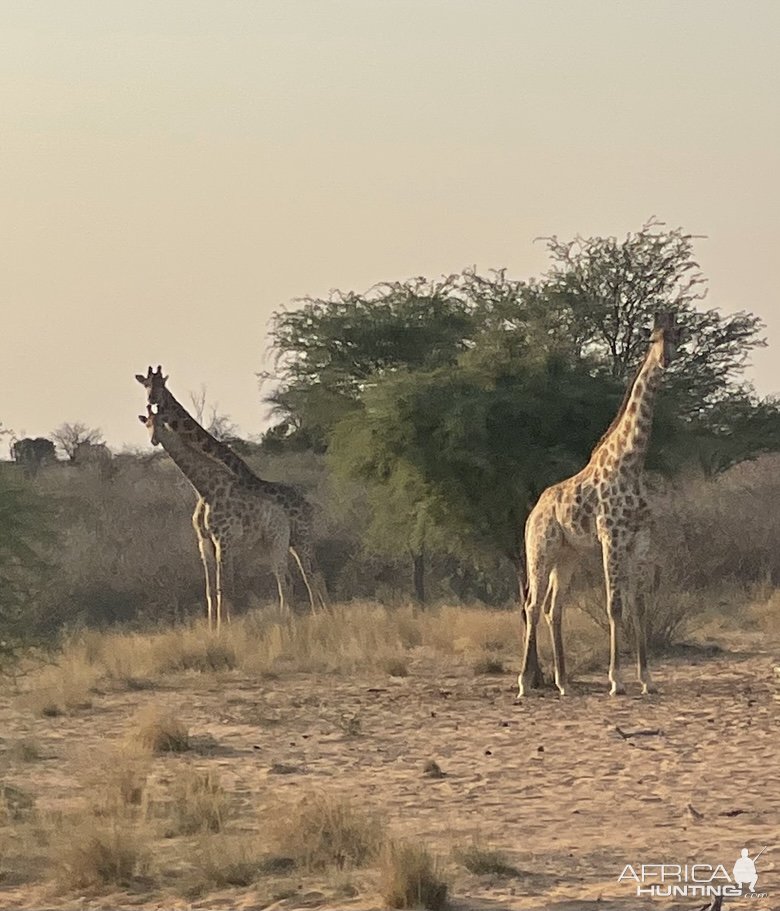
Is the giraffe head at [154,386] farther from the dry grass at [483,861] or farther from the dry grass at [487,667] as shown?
the dry grass at [483,861]

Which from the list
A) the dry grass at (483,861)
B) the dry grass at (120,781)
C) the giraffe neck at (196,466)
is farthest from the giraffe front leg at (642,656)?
the giraffe neck at (196,466)

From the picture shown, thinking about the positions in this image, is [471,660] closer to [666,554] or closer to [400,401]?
[400,401]

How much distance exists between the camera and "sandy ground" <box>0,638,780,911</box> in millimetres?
8273

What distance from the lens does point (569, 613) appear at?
21.8m

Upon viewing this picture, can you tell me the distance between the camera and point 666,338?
15203 millimetres

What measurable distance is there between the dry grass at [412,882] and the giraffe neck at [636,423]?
315 inches

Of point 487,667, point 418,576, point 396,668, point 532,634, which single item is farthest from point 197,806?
point 418,576

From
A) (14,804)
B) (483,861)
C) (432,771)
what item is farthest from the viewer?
(432,771)

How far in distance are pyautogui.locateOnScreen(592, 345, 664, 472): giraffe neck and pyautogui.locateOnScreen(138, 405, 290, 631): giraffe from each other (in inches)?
272

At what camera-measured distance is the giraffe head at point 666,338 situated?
15188mm

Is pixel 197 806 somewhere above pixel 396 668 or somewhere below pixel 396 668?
below

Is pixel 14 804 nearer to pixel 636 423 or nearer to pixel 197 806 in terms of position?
pixel 197 806

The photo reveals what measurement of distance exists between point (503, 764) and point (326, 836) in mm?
3116

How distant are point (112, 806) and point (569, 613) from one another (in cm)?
1246
